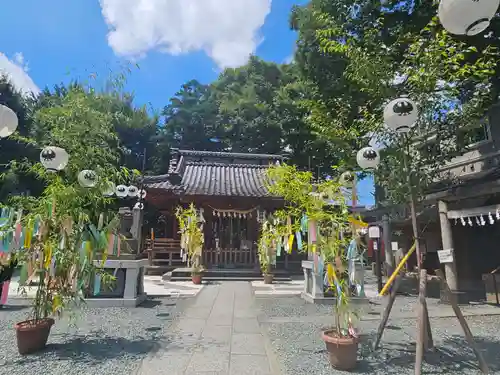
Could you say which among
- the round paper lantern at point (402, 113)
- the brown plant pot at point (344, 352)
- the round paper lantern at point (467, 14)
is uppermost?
the round paper lantern at point (467, 14)

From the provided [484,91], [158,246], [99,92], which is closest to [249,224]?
[158,246]

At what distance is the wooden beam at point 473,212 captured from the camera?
23.9 ft

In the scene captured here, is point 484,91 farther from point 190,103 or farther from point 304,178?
point 190,103

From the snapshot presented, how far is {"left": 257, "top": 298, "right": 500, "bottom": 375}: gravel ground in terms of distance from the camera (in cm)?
365

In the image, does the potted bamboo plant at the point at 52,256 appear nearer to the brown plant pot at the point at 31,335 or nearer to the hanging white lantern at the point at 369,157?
the brown plant pot at the point at 31,335

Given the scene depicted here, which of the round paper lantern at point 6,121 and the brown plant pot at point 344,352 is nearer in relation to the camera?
the brown plant pot at point 344,352

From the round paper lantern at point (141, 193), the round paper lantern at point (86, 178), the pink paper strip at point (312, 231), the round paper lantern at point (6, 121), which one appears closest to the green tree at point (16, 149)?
the round paper lantern at point (141, 193)

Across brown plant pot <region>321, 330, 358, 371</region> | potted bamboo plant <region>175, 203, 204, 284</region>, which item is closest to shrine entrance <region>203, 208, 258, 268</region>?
potted bamboo plant <region>175, 203, 204, 284</region>

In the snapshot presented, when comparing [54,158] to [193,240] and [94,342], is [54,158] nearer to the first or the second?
[94,342]

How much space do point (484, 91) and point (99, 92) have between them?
7.43 metres

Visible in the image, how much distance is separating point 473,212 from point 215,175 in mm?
11520

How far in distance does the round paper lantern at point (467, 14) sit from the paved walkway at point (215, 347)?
3879mm

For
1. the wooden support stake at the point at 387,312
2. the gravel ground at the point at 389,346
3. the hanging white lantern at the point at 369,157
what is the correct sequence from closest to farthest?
the gravel ground at the point at 389,346 < the wooden support stake at the point at 387,312 < the hanging white lantern at the point at 369,157

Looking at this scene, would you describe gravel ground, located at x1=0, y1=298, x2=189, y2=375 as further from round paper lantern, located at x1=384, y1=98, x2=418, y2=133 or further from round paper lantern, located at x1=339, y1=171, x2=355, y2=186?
round paper lantern, located at x1=384, y1=98, x2=418, y2=133
